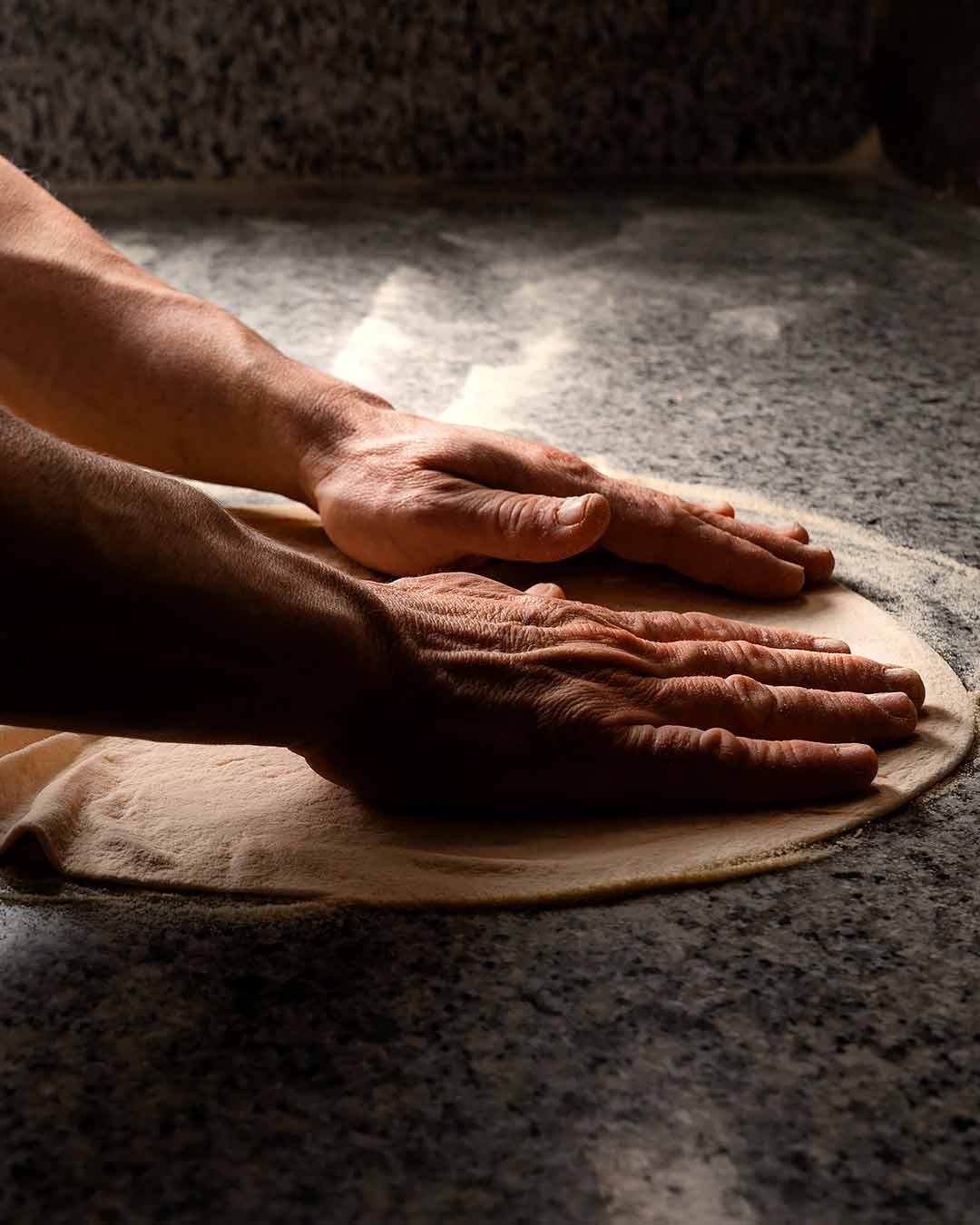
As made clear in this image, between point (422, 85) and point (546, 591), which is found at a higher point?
point (422, 85)

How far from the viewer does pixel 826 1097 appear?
30.9 inches

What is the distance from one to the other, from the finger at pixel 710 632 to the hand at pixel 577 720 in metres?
0.05

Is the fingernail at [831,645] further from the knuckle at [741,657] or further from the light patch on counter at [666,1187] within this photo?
the light patch on counter at [666,1187]

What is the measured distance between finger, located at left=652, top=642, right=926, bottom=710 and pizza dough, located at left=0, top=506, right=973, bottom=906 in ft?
0.17

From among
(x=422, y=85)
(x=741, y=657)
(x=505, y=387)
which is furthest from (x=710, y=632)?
(x=422, y=85)

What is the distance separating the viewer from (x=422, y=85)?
9.48 ft

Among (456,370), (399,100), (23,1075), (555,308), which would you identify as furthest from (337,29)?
(23,1075)

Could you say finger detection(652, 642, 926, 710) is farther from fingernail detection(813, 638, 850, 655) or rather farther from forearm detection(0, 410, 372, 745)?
forearm detection(0, 410, 372, 745)

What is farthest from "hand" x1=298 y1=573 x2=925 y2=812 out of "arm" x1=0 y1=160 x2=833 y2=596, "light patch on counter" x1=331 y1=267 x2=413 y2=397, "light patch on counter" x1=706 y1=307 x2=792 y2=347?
"light patch on counter" x1=706 y1=307 x2=792 y2=347

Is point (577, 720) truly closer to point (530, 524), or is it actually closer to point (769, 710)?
point (769, 710)

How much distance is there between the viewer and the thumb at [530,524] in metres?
A: 1.27

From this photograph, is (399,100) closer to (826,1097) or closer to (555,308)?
(555,308)

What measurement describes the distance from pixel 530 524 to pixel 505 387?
2.19ft

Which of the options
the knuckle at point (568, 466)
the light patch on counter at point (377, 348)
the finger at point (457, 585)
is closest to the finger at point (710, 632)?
the finger at point (457, 585)
